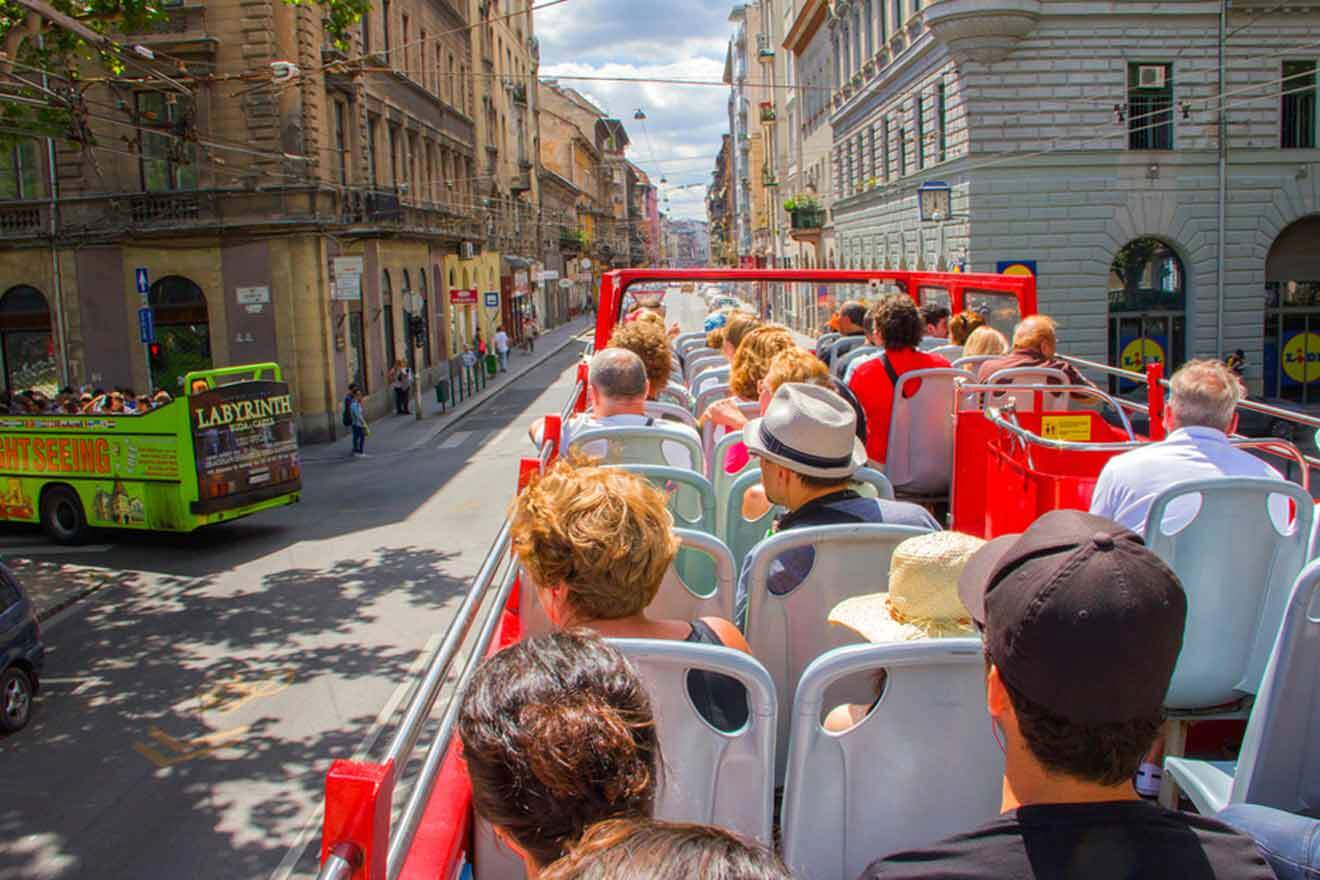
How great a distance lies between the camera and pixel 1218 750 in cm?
426

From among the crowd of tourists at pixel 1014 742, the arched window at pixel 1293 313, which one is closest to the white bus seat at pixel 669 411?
Result: the crowd of tourists at pixel 1014 742

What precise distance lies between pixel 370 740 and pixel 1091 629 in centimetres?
779

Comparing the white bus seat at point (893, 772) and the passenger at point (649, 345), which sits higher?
the passenger at point (649, 345)

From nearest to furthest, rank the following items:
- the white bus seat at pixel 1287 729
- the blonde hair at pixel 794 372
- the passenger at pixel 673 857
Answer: the passenger at pixel 673 857 < the white bus seat at pixel 1287 729 < the blonde hair at pixel 794 372

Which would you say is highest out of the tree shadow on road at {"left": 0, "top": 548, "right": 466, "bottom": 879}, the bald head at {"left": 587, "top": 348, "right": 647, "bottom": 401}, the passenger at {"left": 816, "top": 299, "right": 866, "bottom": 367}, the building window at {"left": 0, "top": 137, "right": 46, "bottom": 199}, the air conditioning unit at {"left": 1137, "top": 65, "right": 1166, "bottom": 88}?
the air conditioning unit at {"left": 1137, "top": 65, "right": 1166, "bottom": 88}

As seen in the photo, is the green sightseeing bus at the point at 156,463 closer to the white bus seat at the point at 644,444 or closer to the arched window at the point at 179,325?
the arched window at the point at 179,325

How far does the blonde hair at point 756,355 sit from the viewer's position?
6914 millimetres

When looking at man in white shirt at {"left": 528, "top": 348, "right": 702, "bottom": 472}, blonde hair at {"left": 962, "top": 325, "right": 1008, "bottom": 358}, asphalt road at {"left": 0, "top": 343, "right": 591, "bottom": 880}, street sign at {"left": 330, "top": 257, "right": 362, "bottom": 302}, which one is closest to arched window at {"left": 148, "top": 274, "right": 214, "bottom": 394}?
→ street sign at {"left": 330, "top": 257, "right": 362, "bottom": 302}

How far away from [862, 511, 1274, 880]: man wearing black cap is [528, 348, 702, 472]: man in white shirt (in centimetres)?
413

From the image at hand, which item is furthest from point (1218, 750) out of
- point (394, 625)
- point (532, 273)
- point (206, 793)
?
point (532, 273)

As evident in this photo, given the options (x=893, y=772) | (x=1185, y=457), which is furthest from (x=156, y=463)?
(x=893, y=772)

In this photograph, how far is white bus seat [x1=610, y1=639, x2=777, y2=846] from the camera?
268 cm

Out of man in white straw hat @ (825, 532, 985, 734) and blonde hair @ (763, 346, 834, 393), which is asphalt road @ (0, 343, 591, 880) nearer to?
blonde hair @ (763, 346, 834, 393)

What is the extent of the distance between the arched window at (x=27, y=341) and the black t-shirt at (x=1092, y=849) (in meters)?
30.9
